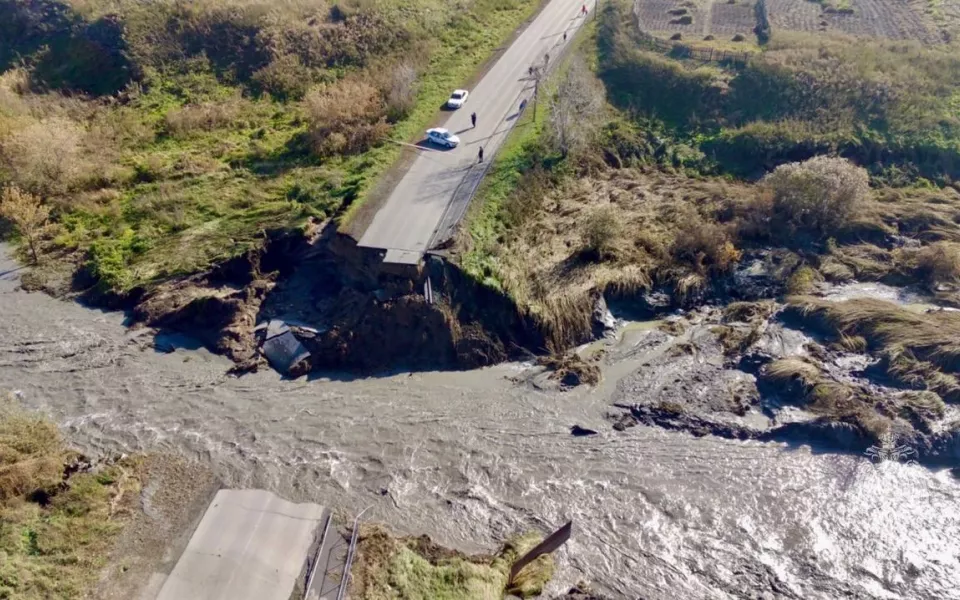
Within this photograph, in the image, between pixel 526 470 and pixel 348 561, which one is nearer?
pixel 348 561

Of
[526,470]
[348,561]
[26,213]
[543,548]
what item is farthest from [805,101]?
[26,213]

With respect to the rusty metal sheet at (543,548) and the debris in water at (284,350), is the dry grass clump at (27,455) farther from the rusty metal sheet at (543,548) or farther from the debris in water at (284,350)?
the rusty metal sheet at (543,548)

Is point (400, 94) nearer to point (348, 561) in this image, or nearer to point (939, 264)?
point (348, 561)

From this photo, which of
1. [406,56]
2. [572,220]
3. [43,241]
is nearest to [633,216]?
[572,220]

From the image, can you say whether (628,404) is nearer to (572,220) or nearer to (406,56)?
(572,220)

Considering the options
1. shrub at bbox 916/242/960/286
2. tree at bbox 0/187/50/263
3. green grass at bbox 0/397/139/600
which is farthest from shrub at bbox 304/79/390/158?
shrub at bbox 916/242/960/286

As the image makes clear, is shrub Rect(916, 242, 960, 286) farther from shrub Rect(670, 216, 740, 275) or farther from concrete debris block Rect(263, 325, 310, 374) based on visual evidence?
concrete debris block Rect(263, 325, 310, 374)

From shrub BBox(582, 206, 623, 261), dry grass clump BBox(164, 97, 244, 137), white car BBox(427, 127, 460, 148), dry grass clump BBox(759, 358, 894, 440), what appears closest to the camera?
dry grass clump BBox(759, 358, 894, 440)
